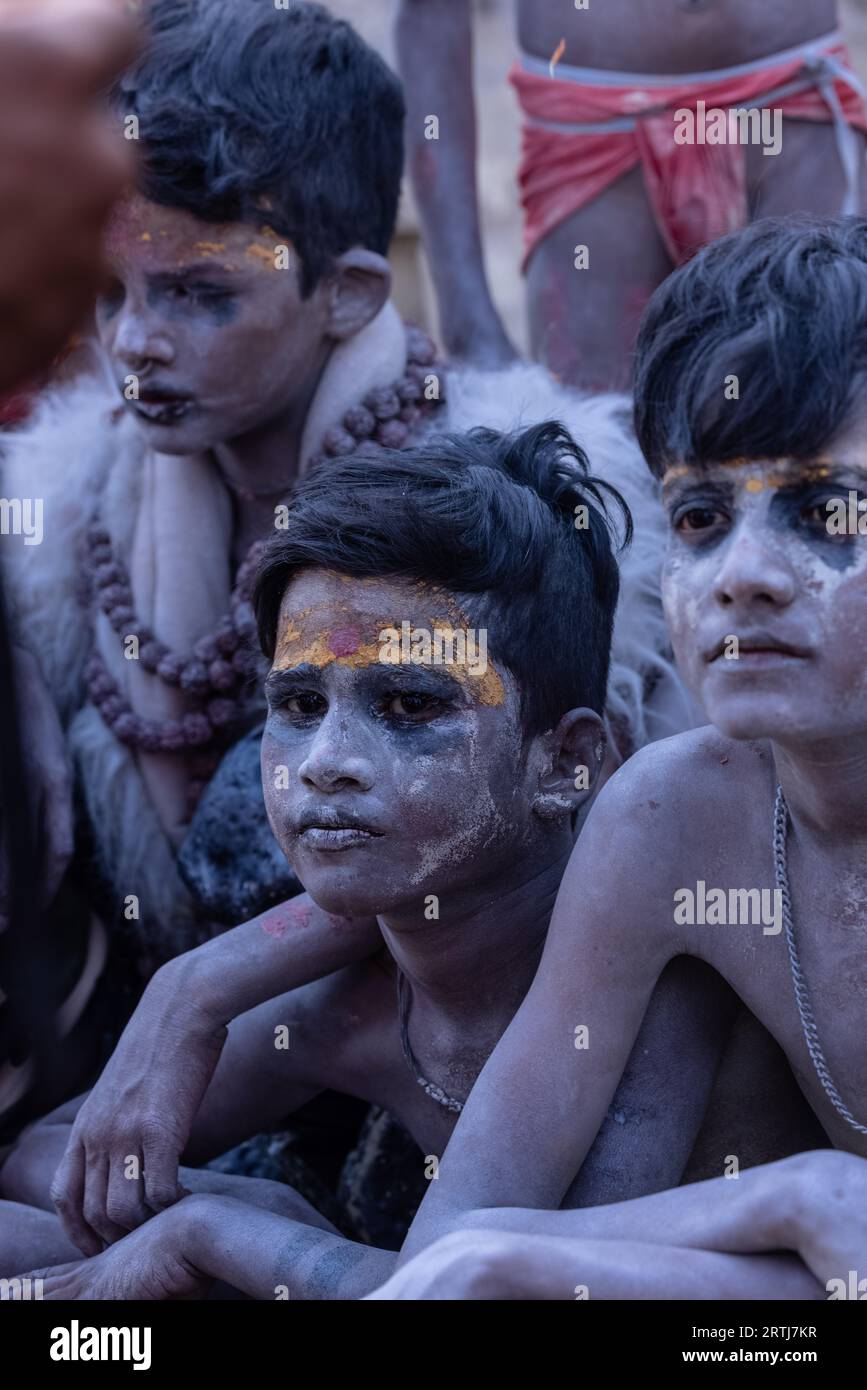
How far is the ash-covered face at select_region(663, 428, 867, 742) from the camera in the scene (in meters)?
1.79

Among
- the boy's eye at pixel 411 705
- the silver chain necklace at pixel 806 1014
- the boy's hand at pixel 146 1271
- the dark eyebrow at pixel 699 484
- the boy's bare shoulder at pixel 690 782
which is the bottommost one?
the boy's hand at pixel 146 1271

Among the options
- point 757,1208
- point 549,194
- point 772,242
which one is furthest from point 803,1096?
point 549,194

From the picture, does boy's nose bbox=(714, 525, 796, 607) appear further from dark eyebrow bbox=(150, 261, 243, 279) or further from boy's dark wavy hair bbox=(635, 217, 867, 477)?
dark eyebrow bbox=(150, 261, 243, 279)

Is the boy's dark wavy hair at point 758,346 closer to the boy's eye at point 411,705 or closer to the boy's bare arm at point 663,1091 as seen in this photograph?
the boy's eye at point 411,705

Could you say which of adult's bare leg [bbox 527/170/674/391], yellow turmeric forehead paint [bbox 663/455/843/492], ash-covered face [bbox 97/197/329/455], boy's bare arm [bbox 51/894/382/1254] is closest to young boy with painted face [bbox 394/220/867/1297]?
yellow turmeric forehead paint [bbox 663/455/843/492]

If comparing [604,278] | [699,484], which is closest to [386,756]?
[699,484]

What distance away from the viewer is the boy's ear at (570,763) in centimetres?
235

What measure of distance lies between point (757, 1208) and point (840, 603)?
0.58 meters

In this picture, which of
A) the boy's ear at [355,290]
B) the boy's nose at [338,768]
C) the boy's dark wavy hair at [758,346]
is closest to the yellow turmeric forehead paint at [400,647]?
the boy's nose at [338,768]

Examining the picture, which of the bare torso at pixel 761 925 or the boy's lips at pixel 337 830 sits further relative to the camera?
the boy's lips at pixel 337 830

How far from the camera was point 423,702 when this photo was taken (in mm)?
2234

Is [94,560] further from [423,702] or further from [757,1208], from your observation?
[757,1208]

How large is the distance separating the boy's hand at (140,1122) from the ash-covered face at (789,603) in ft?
3.16

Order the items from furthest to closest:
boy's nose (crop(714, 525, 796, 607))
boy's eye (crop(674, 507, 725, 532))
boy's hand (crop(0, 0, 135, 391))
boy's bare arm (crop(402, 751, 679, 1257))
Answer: boy's bare arm (crop(402, 751, 679, 1257)), boy's eye (crop(674, 507, 725, 532)), boy's nose (crop(714, 525, 796, 607)), boy's hand (crop(0, 0, 135, 391))
